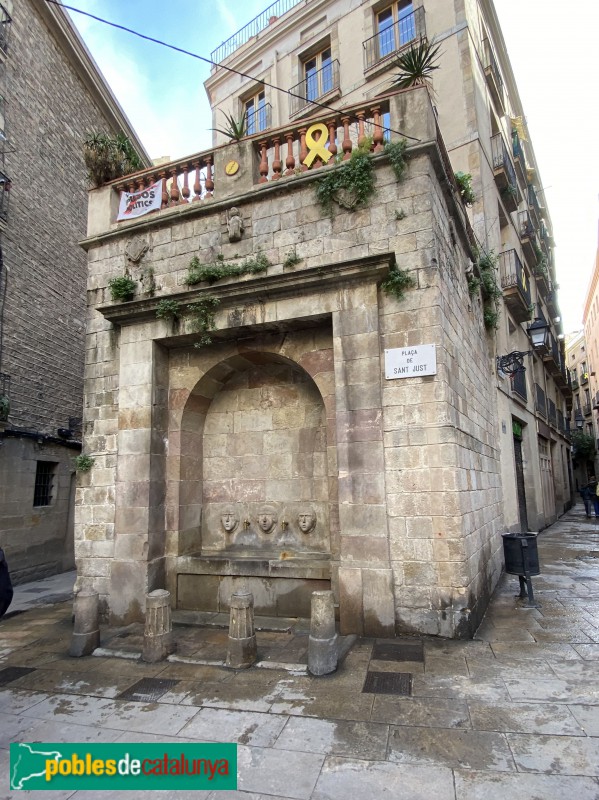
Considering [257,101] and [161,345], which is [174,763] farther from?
[257,101]

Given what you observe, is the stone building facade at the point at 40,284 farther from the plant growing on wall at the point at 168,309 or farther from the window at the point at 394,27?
the window at the point at 394,27

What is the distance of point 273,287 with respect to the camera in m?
6.29

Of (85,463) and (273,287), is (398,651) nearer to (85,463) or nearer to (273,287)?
(273,287)

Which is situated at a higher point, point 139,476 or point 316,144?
point 316,144

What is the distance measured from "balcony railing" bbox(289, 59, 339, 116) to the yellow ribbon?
29.4 ft

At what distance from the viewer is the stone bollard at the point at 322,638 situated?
4.50 meters

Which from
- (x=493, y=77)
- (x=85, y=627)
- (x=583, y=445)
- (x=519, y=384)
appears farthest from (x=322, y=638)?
(x=583, y=445)

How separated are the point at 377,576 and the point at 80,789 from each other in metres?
3.33

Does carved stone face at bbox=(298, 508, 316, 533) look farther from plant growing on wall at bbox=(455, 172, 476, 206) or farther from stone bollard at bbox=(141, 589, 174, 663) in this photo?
plant growing on wall at bbox=(455, 172, 476, 206)

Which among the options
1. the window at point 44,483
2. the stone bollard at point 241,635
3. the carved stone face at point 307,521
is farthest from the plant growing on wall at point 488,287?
the window at point 44,483

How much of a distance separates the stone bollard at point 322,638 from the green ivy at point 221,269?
4134 millimetres

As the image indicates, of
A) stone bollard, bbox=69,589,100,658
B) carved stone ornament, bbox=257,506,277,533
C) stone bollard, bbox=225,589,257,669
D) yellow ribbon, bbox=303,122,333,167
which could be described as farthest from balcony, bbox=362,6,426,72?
stone bollard, bbox=69,589,100,658

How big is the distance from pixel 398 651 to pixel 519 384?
11123mm

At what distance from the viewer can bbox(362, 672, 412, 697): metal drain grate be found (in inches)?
162
